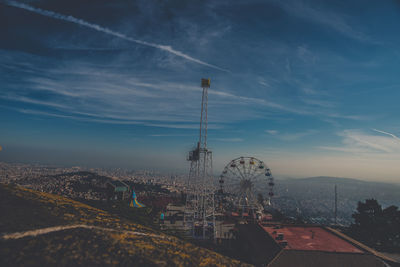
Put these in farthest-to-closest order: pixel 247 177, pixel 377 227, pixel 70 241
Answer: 1. pixel 247 177
2. pixel 377 227
3. pixel 70 241

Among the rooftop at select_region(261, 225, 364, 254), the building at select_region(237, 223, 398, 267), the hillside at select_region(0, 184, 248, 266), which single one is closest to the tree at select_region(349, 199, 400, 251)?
the building at select_region(237, 223, 398, 267)

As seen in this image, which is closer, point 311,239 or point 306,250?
point 306,250

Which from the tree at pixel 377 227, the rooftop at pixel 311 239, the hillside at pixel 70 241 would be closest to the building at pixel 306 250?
the rooftop at pixel 311 239

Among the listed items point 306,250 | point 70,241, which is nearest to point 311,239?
point 306,250

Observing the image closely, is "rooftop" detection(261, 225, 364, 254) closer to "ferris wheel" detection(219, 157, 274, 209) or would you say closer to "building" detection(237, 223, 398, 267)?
"building" detection(237, 223, 398, 267)

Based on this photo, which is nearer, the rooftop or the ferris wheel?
the rooftop

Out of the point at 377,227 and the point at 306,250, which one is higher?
the point at 306,250

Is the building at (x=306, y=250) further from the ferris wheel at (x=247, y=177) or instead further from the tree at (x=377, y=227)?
the ferris wheel at (x=247, y=177)

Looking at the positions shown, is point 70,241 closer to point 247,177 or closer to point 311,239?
point 311,239

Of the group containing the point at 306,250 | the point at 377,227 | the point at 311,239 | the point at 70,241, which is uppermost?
the point at 70,241
